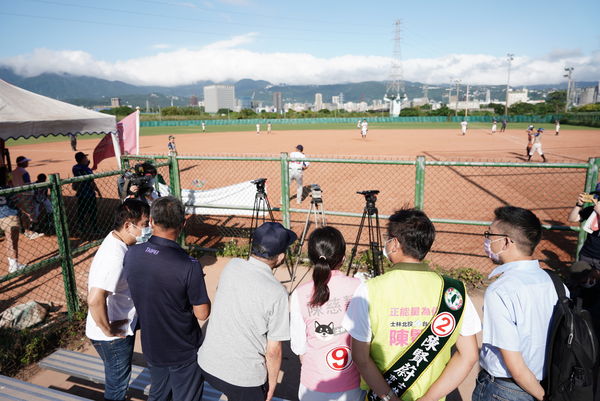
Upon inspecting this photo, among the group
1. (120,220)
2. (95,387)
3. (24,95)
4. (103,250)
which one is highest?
(24,95)

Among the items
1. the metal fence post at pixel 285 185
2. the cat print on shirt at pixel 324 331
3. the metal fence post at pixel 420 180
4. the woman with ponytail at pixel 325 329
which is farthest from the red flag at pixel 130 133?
the cat print on shirt at pixel 324 331

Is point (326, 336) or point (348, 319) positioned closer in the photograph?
point (348, 319)

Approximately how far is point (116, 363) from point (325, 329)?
1.95 metres

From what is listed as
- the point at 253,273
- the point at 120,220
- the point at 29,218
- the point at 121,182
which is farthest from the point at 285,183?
the point at 29,218

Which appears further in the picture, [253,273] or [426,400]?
[253,273]

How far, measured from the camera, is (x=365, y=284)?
6.96 ft

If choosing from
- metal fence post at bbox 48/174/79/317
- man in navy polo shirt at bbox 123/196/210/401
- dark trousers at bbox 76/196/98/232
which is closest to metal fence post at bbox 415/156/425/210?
man in navy polo shirt at bbox 123/196/210/401

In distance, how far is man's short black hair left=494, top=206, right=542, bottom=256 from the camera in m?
2.32

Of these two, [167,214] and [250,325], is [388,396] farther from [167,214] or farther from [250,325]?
[167,214]

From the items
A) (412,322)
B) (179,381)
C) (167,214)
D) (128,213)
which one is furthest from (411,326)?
(128,213)

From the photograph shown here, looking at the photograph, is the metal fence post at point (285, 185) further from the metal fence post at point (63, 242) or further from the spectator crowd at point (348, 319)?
the spectator crowd at point (348, 319)

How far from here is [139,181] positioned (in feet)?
20.1

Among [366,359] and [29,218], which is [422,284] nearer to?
[366,359]

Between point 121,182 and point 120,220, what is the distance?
4.31m
